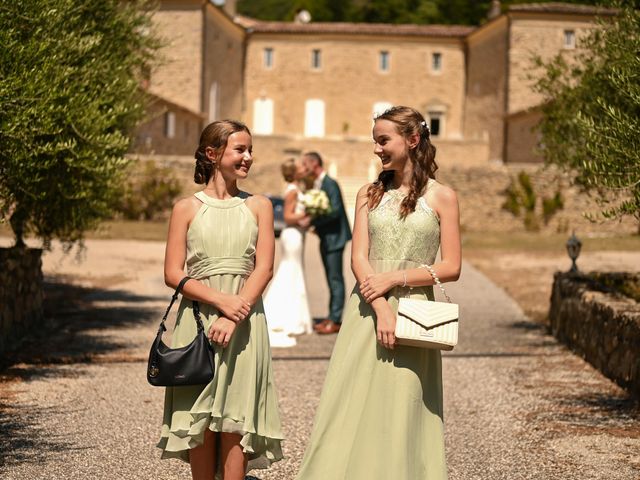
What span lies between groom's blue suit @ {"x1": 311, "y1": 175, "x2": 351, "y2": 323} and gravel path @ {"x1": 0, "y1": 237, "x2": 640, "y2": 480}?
1.81ft

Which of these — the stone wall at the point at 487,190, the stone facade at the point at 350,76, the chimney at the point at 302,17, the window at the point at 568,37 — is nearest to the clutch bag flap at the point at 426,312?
the stone wall at the point at 487,190

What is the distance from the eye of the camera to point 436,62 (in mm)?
54688

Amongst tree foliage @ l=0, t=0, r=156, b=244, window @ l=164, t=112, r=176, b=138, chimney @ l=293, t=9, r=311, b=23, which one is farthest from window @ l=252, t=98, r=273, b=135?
tree foliage @ l=0, t=0, r=156, b=244

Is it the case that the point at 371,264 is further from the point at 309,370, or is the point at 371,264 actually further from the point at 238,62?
the point at 238,62

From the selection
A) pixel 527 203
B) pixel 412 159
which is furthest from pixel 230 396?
pixel 527 203

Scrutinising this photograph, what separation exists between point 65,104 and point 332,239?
3450mm

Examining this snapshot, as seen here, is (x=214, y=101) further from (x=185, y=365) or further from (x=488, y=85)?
(x=185, y=365)

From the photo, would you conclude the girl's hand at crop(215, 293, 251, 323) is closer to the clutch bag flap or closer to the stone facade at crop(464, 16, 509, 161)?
the clutch bag flap

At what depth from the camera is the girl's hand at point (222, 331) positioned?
4.24 m

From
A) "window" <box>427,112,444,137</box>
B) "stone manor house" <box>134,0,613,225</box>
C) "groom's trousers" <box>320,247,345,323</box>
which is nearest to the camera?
"groom's trousers" <box>320,247,345,323</box>

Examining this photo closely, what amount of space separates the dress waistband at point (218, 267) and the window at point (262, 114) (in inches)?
1985

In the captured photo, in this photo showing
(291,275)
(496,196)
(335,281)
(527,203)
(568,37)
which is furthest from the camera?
(568,37)

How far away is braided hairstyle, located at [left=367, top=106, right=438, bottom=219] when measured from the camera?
14.0 feet

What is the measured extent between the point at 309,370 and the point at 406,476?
4749 mm
